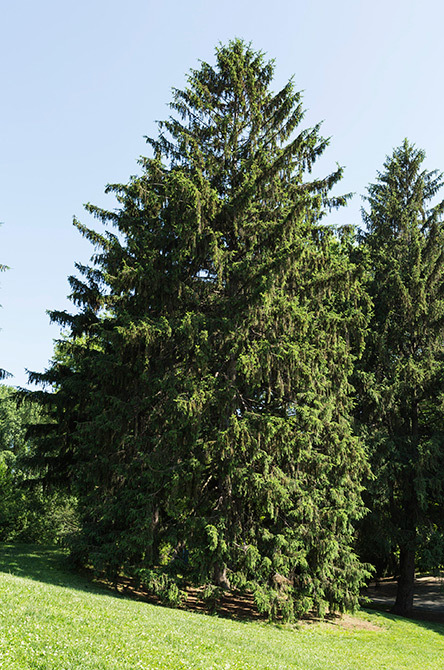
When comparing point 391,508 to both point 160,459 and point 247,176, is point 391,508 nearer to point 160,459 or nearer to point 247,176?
point 160,459

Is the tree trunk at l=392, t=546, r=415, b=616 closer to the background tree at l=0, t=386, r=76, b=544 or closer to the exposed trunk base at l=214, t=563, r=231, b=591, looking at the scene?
the exposed trunk base at l=214, t=563, r=231, b=591

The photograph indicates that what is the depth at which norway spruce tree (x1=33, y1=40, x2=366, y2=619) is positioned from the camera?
11.1 m

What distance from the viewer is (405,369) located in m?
17.6

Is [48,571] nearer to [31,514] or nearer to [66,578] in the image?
[66,578]

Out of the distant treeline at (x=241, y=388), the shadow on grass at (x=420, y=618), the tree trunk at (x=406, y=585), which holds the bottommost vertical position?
the shadow on grass at (x=420, y=618)

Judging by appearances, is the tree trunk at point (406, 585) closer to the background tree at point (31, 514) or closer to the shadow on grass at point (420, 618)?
the shadow on grass at point (420, 618)

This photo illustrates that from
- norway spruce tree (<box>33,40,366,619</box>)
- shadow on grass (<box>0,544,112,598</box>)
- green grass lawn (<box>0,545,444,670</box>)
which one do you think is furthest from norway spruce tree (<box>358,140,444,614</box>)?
shadow on grass (<box>0,544,112,598</box>)

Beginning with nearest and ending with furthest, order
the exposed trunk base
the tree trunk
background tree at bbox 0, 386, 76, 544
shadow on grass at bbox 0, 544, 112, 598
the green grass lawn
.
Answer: the green grass lawn, shadow on grass at bbox 0, 544, 112, 598, the exposed trunk base, the tree trunk, background tree at bbox 0, 386, 76, 544

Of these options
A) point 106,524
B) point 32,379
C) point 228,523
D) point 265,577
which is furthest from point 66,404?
point 265,577

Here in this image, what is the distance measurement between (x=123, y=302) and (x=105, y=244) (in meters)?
2.75

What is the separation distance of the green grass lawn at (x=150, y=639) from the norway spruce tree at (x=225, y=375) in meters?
1.14

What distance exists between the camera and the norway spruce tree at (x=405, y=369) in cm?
1650

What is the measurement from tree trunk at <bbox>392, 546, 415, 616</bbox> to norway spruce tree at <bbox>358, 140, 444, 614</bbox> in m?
0.03

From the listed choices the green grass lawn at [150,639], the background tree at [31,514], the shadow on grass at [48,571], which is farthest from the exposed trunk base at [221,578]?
the background tree at [31,514]
